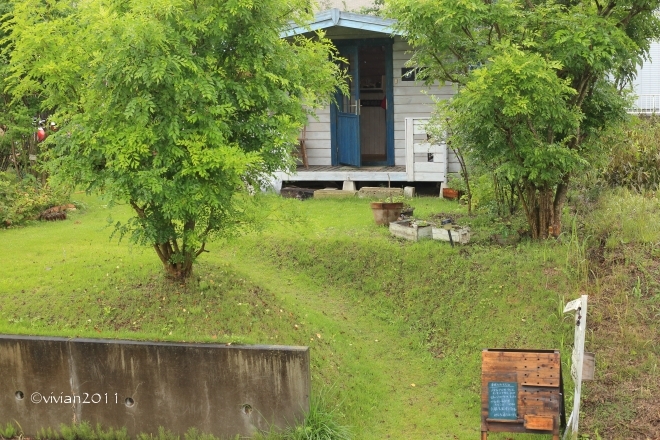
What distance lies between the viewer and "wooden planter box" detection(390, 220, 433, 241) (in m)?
10.4

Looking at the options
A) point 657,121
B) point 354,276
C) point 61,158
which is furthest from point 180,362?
point 657,121

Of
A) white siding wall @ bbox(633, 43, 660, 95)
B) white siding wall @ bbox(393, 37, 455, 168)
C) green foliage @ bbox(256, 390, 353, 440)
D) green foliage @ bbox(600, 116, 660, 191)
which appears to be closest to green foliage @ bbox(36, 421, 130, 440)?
green foliage @ bbox(256, 390, 353, 440)

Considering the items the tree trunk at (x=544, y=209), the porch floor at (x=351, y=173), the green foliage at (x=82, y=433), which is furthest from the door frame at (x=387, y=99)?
the green foliage at (x=82, y=433)

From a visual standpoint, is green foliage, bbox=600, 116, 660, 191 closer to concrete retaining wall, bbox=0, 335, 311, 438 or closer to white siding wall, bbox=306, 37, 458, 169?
white siding wall, bbox=306, 37, 458, 169

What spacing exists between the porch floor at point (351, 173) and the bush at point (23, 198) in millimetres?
4405

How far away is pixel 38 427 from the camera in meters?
7.29

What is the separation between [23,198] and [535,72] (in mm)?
9320

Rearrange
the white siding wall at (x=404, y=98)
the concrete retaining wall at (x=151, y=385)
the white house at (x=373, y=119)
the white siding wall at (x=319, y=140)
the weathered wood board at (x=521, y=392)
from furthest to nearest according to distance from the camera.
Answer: the white siding wall at (x=319, y=140), the white siding wall at (x=404, y=98), the white house at (x=373, y=119), the concrete retaining wall at (x=151, y=385), the weathered wood board at (x=521, y=392)

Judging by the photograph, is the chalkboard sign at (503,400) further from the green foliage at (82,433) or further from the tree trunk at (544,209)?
the tree trunk at (544,209)

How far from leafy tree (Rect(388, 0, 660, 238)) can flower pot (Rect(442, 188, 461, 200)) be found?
147 inches

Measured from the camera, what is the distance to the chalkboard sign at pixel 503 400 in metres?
6.09

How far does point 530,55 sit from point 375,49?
7494 millimetres

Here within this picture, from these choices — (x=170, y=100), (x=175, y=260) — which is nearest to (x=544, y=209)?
(x=175, y=260)

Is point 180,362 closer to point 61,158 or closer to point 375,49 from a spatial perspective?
point 61,158
